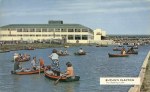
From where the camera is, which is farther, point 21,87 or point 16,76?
point 16,76

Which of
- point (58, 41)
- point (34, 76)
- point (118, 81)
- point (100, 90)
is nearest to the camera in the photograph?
point (118, 81)

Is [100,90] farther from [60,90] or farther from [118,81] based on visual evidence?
[118,81]

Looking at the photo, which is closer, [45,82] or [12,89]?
[12,89]

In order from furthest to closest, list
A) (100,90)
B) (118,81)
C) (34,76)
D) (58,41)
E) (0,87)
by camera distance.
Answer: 1. (58,41)
2. (34,76)
3. (0,87)
4. (100,90)
5. (118,81)

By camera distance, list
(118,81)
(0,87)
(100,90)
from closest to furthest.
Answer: (118,81) → (100,90) → (0,87)

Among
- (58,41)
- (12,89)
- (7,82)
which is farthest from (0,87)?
(58,41)

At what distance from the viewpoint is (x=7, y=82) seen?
37.6 meters

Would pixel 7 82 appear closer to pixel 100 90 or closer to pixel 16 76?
pixel 16 76

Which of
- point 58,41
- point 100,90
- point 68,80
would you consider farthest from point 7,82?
point 58,41

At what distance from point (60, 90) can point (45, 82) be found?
5453 millimetres

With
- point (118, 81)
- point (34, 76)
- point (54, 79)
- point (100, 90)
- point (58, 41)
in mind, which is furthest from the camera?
point (58, 41)

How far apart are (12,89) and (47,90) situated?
2959 millimetres

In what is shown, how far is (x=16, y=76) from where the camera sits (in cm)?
4212

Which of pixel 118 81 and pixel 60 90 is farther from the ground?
pixel 118 81
